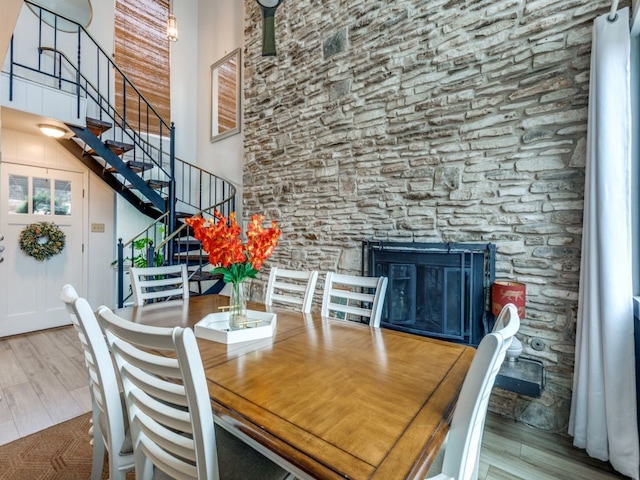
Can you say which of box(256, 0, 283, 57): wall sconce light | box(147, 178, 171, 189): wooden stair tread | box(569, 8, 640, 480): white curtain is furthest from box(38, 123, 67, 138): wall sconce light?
box(569, 8, 640, 480): white curtain

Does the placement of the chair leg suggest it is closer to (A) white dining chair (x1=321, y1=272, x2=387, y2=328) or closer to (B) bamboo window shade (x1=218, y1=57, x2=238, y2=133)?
(A) white dining chair (x1=321, y1=272, x2=387, y2=328)

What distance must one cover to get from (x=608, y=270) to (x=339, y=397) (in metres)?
1.81

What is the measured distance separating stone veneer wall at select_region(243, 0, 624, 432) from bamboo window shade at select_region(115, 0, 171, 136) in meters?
2.32

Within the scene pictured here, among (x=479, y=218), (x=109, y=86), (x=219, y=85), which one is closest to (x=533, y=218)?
(x=479, y=218)

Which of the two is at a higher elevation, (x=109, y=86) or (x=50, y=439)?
(x=109, y=86)

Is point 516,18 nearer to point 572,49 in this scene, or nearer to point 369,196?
point 572,49

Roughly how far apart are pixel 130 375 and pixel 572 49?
3000 millimetres

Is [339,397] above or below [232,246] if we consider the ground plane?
below

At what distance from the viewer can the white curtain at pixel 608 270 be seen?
1.77 m

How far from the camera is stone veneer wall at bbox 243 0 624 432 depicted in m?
2.13

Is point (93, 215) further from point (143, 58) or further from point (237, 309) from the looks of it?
point (237, 309)

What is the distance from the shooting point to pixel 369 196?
305 centimetres

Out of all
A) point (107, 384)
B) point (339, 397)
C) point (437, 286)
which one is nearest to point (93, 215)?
point (107, 384)

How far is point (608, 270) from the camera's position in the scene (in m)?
1.82
